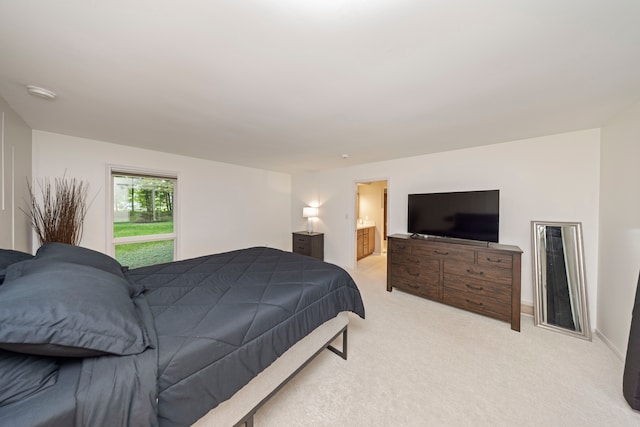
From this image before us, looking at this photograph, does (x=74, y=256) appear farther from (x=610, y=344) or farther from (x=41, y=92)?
(x=610, y=344)

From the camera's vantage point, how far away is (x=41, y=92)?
1.65 meters

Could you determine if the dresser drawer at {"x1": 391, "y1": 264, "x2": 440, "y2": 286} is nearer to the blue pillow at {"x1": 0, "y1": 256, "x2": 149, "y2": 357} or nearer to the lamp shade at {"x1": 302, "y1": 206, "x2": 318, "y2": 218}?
the lamp shade at {"x1": 302, "y1": 206, "x2": 318, "y2": 218}

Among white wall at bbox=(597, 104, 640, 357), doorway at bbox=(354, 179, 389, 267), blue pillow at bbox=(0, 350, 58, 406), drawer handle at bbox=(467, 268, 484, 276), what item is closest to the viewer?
blue pillow at bbox=(0, 350, 58, 406)

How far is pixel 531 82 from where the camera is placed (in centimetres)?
150

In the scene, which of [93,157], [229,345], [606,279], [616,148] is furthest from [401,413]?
[93,157]

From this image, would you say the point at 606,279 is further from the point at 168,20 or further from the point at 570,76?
the point at 168,20

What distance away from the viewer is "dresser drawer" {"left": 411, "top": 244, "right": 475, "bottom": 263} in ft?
8.81

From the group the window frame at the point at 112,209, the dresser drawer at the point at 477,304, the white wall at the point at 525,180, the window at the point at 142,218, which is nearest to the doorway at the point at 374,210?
→ the white wall at the point at 525,180

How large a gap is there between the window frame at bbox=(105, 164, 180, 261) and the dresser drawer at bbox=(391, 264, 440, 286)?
361 centimetres

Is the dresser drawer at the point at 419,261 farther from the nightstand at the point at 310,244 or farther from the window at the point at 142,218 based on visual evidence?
the window at the point at 142,218

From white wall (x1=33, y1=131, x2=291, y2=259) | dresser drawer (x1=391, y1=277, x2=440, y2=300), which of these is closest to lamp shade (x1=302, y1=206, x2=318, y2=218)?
white wall (x1=33, y1=131, x2=291, y2=259)

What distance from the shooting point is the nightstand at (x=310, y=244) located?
4.77 metres

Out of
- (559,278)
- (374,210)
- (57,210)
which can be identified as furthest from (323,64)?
(374,210)

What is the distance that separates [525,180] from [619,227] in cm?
92
